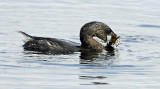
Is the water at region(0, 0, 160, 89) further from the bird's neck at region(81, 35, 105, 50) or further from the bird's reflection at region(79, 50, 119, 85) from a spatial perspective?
the bird's neck at region(81, 35, 105, 50)

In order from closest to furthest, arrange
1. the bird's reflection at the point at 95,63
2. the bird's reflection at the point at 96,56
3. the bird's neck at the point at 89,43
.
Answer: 1. the bird's reflection at the point at 95,63
2. the bird's reflection at the point at 96,56
3. the bird's neck at the point at 89,43

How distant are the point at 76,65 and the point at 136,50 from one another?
2.87 meters

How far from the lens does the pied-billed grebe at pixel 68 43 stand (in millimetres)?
14336

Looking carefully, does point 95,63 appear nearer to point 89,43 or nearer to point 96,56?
point 96,56

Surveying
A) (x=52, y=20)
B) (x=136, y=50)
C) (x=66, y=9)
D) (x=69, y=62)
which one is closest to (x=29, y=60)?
(x=69, y=62)

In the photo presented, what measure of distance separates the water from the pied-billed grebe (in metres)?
0.43

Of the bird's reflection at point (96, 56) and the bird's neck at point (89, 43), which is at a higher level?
the bird's neck at point (89, 43)

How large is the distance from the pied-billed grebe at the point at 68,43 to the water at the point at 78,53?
429 millimetres

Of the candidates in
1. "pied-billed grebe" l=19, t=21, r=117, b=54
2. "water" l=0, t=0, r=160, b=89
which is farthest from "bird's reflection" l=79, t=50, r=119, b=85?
"pied-billed grebe" l=19, t=21, r=117, b=54

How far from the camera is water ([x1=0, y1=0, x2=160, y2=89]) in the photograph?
10.6 meters

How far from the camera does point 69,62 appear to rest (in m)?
12.6

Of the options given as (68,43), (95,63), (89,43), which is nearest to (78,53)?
(68,43)

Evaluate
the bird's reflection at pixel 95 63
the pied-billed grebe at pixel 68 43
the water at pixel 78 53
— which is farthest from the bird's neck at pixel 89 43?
the water at pixel 78 53

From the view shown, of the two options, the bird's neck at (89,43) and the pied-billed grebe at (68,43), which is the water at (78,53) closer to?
the pied-billed grebe at (68,43)
